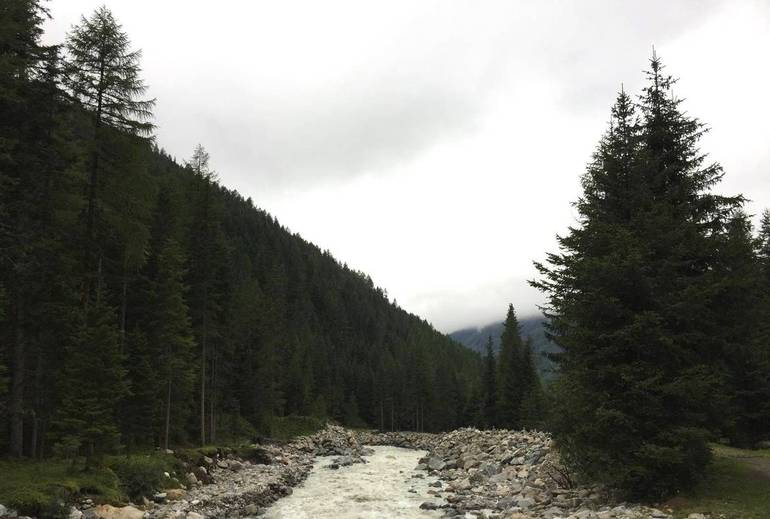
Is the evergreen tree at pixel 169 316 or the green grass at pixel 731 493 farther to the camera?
the evergreen tree at pixel 169 316

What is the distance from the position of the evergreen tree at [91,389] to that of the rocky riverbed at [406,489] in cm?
308

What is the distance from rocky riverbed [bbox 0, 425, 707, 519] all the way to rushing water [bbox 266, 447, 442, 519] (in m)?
0.06

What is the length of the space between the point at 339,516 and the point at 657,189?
61.7ft

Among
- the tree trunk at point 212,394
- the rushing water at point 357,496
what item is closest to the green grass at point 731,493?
the rushing water at point 357,496

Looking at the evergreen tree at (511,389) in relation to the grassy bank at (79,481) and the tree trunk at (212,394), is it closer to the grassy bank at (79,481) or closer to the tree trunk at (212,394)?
the tree trunk at (212,394)

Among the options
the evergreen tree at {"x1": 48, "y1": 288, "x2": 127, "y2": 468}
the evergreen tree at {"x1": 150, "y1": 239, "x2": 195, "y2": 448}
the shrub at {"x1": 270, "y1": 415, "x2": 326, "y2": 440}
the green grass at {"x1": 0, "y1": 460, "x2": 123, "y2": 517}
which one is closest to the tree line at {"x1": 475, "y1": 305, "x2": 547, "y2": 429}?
the shrub at {"x1": 270, "y1": 415, "x2": 326, "y2": 440}

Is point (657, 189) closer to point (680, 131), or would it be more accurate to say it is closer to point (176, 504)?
point (680, 131)

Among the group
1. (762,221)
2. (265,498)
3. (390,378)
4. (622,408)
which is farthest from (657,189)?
(390,378)

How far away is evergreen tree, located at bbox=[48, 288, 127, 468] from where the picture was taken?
1845 centimetres

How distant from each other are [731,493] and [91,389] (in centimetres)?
2221

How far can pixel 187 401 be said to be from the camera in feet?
123

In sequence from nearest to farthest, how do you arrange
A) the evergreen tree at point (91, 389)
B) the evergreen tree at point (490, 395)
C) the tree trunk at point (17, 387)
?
the evergreen tree at point (91, 389)
the tree trunk at point (17, 387)
the evergreen tree at point (490, 395)

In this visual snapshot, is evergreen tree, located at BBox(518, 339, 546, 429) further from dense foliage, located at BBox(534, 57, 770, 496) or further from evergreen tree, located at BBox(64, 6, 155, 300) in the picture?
evergreen tree, located at BBox(64, 6, 155, 300)

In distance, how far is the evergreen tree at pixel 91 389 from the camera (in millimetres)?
18453
